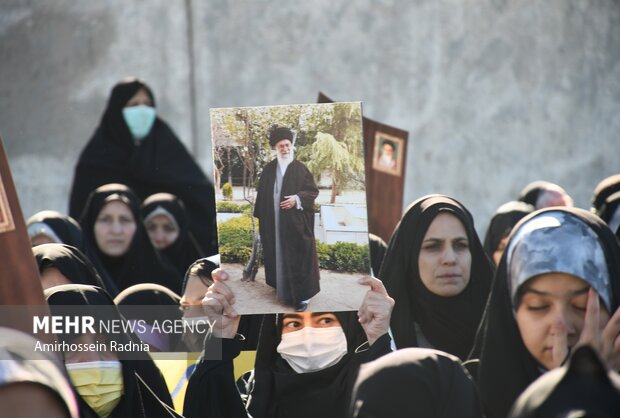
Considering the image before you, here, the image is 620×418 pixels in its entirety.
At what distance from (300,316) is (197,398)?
420mm

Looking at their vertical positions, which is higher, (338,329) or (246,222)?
(246,222)

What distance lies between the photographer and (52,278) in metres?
4.11

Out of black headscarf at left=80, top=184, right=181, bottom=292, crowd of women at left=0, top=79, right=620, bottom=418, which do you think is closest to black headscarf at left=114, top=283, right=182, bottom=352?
crowd of women at left=0, top=79, right=620, bottom=418

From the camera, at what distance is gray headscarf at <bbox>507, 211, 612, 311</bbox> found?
3051mm

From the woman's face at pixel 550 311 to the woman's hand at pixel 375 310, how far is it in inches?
17.1

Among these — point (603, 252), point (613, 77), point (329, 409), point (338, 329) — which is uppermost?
point (613, 77)

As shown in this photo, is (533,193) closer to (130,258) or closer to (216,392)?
(130,258)

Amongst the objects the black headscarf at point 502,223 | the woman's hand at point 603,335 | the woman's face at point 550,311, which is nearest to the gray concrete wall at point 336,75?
the black headscarf at point 502,223

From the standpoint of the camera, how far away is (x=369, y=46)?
10906 millimetres

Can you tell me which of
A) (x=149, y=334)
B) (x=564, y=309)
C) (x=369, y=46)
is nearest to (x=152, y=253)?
(x=149, y=334)

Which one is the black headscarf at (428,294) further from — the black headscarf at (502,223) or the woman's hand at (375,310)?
the black headscarf at (502,223)

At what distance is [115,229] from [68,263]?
2.21 meters

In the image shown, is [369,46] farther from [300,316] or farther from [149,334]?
[300,316]

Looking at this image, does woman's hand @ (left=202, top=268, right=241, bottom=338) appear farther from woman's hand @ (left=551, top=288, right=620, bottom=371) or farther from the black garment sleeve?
woman's hand @ (left=551, top=288, right=620, bottom=371)
